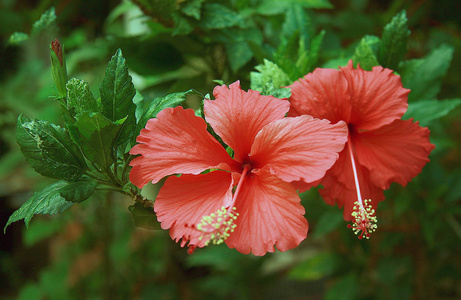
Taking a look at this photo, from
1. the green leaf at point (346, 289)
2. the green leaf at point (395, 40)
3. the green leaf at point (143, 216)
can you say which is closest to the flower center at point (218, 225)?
the green leaf at point (143, 216)

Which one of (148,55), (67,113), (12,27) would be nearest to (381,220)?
(148,55)

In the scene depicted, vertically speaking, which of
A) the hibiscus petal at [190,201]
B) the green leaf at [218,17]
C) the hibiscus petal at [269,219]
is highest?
the green leaf at [218,17]

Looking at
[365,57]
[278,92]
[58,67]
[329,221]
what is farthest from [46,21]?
[329,221]

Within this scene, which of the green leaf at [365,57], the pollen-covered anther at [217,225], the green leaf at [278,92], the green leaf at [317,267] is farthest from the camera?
the green leaf at [317,267]

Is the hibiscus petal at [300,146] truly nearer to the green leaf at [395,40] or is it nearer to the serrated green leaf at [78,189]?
the serrated green leaf at [78,189]

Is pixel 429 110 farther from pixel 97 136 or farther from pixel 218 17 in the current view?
pixel 97 136

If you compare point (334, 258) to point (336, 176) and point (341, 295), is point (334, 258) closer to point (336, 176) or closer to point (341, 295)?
point (341, 295)

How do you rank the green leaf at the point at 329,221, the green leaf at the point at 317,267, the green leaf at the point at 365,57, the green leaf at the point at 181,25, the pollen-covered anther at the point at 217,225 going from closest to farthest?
the pollen-covered anther at the point at 217,225 < the green leaf at the point at 365,57 < the green leaf at the point at 181,25 < the green leaf at the point at 329,221 < the green leaf at the point at 317,267

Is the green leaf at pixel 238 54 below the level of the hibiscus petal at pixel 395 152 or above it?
above

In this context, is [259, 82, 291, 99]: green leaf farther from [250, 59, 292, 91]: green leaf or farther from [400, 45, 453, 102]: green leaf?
[400, 45, 453, 102]: green leaf
